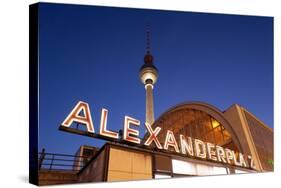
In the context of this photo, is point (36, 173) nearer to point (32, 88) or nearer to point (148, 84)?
point (32, 88)

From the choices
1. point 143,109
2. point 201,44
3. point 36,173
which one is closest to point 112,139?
point 143,109

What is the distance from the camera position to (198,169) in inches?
497

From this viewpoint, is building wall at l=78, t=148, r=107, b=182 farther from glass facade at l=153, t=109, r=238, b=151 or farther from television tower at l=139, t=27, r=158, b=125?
glass facade at l=153, t=109, r=238, b=151

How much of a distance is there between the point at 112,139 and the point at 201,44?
3.83m

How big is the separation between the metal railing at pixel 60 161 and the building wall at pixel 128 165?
0.67 metres

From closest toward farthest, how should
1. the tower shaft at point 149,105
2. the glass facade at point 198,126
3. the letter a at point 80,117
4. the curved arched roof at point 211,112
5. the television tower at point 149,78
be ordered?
the letter a at point 80,117, the television tower at point 149,78, the tower shaft at point 149,105, the curved arched roof at point 211,112, the glass facade at point 198,126

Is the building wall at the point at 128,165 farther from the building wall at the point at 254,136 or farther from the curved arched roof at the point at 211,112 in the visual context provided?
the building wall at the point at 254,136

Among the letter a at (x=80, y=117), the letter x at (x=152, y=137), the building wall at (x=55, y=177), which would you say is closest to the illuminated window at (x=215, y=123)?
the letter x at (x=152, y=137)

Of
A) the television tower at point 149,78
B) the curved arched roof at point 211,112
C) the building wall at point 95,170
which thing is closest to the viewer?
the building wall at point 95,170

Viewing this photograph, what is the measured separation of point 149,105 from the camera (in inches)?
467

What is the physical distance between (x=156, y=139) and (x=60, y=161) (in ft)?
9.09

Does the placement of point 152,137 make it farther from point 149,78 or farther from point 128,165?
point 149,78

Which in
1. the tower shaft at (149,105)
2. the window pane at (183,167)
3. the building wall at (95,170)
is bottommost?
the building wall at (95,170)

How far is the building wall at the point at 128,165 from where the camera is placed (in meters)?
10.8
